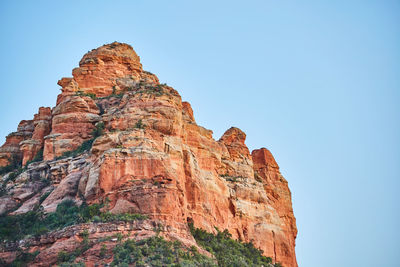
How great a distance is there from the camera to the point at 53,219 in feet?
176

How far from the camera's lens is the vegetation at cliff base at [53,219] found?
49.9m

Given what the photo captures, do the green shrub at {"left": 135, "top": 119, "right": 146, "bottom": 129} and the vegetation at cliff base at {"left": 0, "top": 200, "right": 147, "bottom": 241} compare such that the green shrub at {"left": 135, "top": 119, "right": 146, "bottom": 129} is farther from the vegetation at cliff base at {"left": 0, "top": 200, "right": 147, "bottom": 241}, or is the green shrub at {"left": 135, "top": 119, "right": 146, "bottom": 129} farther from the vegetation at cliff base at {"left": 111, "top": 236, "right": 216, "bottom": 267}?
the vegetation at cliff base at {"left": 111, "top": 236, "right": 216, "bottom": 267}

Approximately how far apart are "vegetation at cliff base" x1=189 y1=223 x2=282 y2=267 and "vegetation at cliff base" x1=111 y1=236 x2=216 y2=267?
6.93 metres

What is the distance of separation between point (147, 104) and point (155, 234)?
17.8m

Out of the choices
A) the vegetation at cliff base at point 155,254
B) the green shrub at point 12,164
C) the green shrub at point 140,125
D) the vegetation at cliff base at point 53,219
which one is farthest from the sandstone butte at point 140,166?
the vegetation at cliff base at point 155,254

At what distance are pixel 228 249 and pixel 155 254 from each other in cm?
1636

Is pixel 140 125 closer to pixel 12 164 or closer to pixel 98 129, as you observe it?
pixel 98 129

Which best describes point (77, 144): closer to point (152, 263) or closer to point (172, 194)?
point (172, 194)

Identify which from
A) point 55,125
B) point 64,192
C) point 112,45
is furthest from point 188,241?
point 112,45

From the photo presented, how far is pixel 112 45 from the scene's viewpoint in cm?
8000

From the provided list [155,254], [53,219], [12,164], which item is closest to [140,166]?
[53,219]

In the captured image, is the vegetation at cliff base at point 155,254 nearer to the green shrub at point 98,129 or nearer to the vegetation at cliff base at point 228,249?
the vegetation at cliff base at point 228,249

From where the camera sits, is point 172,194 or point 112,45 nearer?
point 172,194

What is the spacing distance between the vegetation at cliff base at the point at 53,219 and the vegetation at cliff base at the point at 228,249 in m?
9.45
